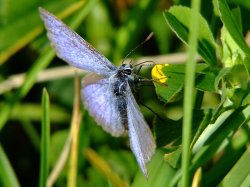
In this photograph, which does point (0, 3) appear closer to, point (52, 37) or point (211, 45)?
point (52, 37)

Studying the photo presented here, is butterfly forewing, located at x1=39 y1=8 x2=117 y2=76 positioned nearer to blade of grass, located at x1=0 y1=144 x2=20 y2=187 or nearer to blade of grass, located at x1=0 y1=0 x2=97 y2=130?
blade of grass, located at x1=0 y1=144 x2=20 y2=187

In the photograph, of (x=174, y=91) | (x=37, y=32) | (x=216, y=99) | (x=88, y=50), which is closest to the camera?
(x=174, y=91)

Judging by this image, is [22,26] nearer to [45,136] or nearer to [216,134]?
[45,136]

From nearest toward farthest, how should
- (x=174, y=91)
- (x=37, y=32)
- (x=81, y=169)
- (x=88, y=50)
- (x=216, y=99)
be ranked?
(x=174, y=91)
(x=88, y=50)
(x=81, y=169)
(x=37, y=32)
(x=216, y=99)

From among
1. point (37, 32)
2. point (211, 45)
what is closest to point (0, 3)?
point (37, 32)

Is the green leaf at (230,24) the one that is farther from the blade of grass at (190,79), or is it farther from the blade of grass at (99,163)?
the blade of grass at (99,163)

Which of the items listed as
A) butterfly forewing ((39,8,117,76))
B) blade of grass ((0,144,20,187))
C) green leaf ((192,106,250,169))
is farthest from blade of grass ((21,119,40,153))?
green leaf ((192,106,250,169))

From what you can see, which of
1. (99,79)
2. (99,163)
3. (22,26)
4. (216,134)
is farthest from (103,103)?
(22,26)
